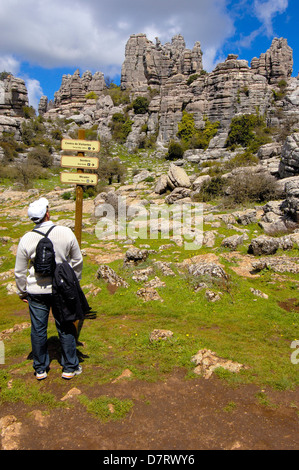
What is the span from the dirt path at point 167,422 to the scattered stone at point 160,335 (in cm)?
102

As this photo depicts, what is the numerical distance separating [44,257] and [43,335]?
1.06 meters

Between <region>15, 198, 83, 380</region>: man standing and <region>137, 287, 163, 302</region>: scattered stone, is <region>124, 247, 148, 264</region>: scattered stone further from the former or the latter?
<region>15, 198, 83, 380</region>: man standing

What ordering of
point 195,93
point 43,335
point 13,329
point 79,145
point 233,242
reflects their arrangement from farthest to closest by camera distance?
A: point 195,93
point 233,242
point 13,329
point 79,145
point 43,335

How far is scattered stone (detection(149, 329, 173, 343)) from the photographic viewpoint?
15.2ft

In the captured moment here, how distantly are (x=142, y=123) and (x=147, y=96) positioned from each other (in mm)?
10625

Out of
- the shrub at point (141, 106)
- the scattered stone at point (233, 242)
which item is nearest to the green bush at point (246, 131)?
the shrub at point (141, 106)

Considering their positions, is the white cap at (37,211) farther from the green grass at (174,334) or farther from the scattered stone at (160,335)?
the scattered stone at (160,335)

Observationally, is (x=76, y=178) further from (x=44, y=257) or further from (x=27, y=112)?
(x=27, y=112)

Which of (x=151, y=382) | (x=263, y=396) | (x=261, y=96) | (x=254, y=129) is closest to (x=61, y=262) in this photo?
(x=151, y=382)

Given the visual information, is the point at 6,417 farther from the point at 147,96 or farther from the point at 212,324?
the point at 147,96

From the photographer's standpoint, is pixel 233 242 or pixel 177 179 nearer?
pixel 233 242

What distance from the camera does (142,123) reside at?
50375 mm

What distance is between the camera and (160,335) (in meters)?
4.68

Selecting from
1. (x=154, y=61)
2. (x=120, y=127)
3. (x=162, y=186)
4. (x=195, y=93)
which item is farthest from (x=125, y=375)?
(x=154, y=61)
